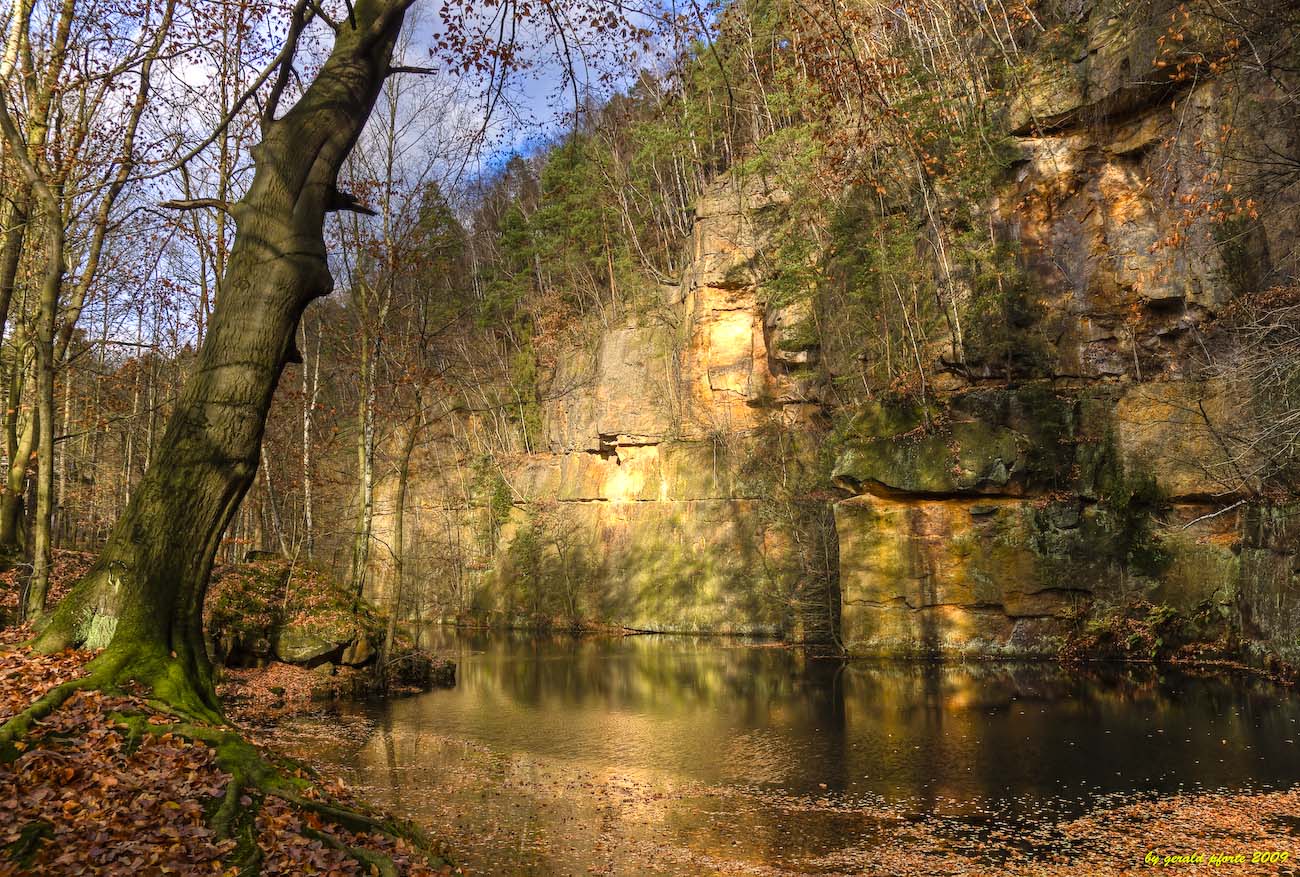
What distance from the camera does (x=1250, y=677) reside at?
17172mm

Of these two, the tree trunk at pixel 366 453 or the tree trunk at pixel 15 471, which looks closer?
the tree trunk at pixel 15 471

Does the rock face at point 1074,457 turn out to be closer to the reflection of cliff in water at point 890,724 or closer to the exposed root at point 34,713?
the reflection of cliff in water at point 890,724

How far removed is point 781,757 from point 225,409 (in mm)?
9726

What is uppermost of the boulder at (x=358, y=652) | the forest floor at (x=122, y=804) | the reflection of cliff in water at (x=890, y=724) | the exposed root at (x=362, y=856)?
the forest floor at (x=122, y=804)

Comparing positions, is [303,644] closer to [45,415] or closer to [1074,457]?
[45,415]

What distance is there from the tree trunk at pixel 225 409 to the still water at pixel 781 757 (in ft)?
12.2

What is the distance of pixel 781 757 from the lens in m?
12.2

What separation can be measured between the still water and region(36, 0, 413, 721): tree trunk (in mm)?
3713

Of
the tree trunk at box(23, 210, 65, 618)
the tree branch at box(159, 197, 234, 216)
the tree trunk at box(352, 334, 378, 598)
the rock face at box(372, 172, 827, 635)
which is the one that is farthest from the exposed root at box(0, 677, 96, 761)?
the rock face at box(372, 172, 827, 635)

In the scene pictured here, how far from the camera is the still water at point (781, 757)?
8.54 metres

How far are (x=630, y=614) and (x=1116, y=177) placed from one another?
20.9 meters

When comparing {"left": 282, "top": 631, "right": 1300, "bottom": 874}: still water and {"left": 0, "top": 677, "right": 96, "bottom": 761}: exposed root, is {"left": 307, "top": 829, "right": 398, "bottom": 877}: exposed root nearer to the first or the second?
{"left": 0, "top": 677, "right": 96, "bottom": 761}: exposed root

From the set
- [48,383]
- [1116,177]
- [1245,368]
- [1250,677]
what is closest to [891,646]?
[1250,677]

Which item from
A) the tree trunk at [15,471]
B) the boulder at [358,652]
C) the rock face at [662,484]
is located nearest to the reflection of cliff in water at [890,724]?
the boulder at [358,652]
